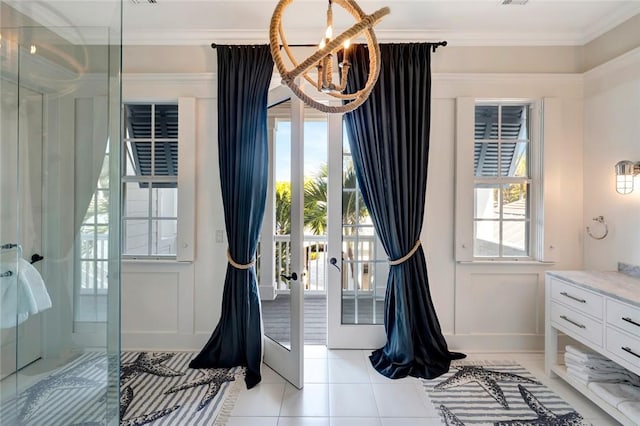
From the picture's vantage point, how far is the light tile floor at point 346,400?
204cm

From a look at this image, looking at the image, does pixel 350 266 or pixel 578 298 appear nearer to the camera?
pixel 578 298

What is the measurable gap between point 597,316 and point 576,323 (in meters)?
0.20

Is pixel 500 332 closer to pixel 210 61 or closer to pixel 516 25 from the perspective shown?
pixel 516 25

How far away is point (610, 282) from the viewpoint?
7.26 feet

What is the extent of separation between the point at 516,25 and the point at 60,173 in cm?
365

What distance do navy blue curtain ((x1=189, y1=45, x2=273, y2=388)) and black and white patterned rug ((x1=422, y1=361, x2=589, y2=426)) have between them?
1.44 metres

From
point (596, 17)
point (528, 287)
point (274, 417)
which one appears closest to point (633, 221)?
point (528, 287)

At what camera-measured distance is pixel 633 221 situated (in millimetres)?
2482

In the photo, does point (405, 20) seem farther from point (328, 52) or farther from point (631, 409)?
point (631, 409)

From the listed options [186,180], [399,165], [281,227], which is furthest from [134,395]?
[399,165]

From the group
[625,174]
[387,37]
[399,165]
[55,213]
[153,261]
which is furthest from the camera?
[153,261]

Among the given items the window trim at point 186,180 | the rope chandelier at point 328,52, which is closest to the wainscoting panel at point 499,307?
the rope chandelier at point 328,52

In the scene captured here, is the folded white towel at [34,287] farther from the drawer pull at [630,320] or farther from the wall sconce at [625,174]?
the wall sconce at [625,174]

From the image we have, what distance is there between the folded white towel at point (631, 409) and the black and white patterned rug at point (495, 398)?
0.77 feet
